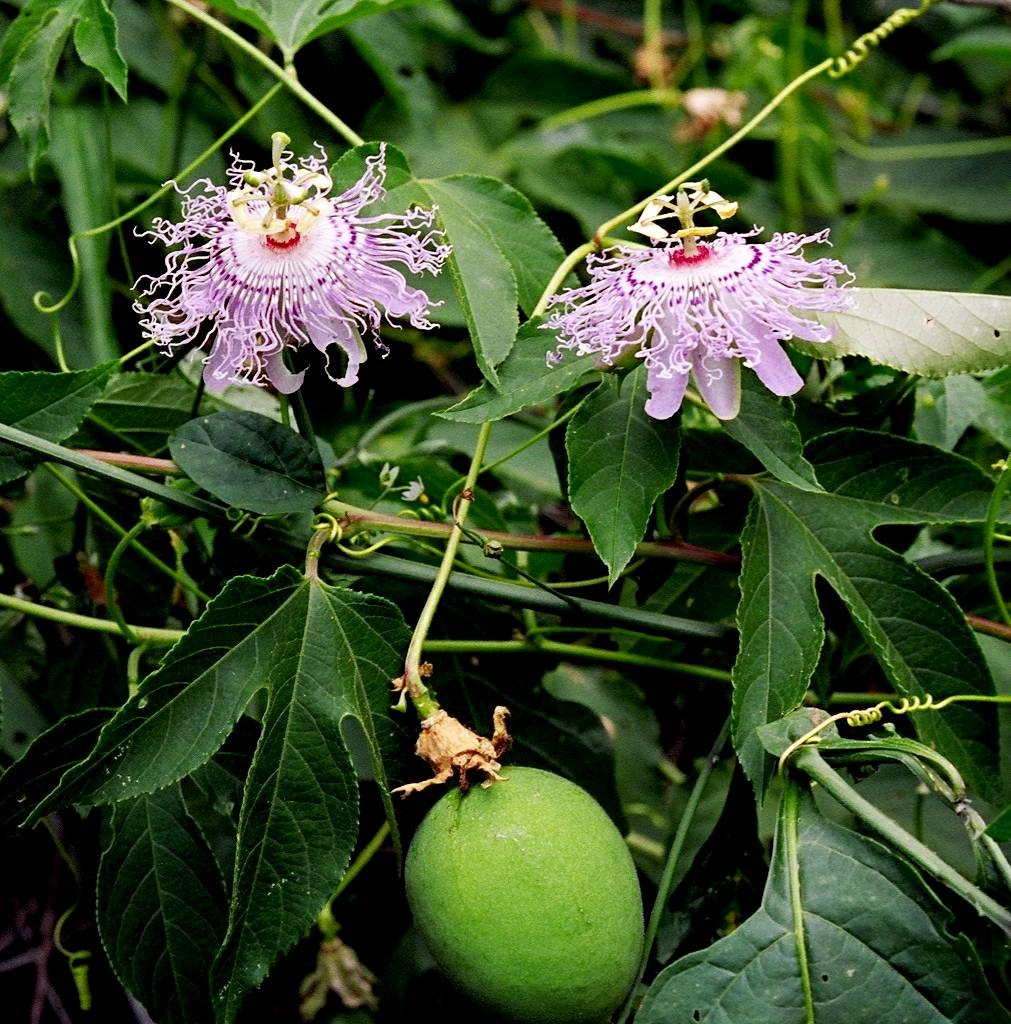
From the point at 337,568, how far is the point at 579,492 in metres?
0.20

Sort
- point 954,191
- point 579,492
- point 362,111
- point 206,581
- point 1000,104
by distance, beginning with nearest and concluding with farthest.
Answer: point 579,492
point 206,581
point 362,111
point 954,191
point 1000,104

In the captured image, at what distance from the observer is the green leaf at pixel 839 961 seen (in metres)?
0.68

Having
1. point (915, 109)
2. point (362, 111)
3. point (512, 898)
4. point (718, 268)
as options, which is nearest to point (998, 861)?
point (512, 898)

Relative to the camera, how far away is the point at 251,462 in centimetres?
83

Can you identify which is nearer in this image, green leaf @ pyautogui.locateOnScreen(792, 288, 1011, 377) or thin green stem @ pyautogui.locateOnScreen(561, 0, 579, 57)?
green leaf @ pyautogui.locateOnScreen(792, 288, 1011, 377)

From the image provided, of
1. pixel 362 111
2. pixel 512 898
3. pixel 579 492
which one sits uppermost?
pixel 362 111

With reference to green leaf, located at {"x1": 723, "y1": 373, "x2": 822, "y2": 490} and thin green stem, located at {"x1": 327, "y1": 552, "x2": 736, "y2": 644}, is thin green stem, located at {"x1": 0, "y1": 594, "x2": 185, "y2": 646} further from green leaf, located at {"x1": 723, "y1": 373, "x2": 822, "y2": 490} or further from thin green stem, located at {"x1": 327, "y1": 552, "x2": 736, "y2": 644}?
green leaf, located at {"x1": 723, "y1": 373, "x2": 822, "y2": 490}

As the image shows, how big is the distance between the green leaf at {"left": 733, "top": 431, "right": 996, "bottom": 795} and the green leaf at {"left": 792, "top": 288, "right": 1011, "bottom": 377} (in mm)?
79

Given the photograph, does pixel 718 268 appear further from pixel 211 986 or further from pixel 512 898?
pixel 211 986

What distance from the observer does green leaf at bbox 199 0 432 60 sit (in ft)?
3.21

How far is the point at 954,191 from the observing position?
1.89 metres

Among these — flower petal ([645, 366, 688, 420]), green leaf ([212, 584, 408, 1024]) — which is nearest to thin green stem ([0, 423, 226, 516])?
green leaf ([212, 584, 408, 1024])

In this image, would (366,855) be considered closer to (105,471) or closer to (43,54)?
(105,471)

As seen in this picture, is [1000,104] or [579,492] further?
[1000,104]
